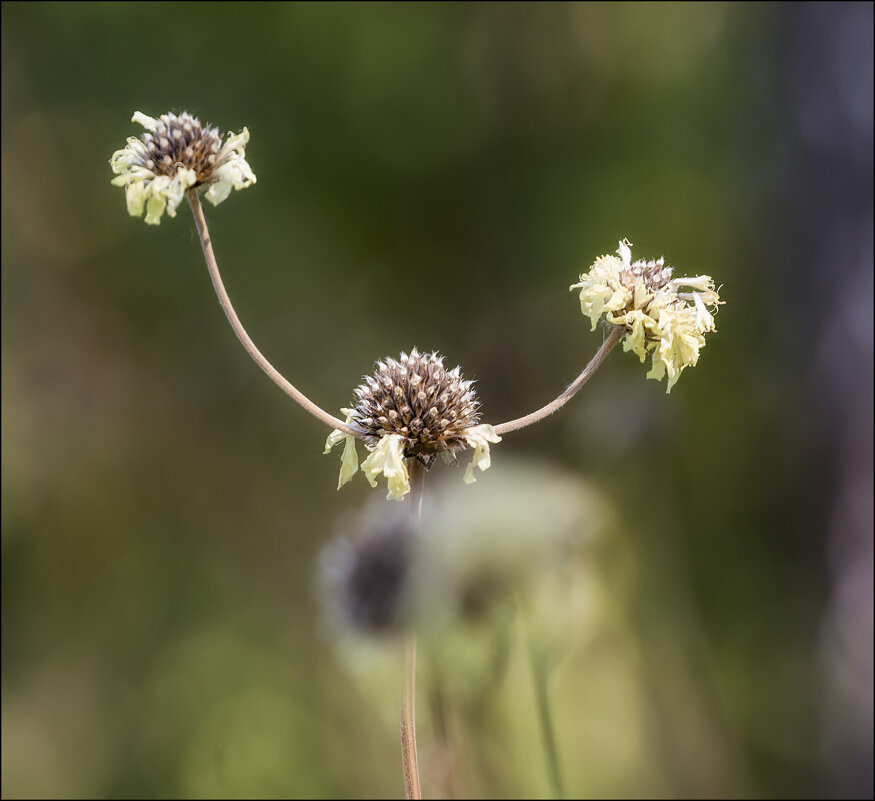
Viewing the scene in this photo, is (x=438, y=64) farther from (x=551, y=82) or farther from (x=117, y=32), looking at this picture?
(x=117, y=32)

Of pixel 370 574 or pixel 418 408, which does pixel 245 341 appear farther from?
pixel 370 574

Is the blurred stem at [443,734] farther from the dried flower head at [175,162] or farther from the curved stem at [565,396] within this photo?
the dried flower head at [175,162]

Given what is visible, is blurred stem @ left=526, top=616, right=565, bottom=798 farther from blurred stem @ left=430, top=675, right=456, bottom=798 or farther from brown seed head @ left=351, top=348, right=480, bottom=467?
brown seed head @ left=351, top=348, right=480, bottom=467

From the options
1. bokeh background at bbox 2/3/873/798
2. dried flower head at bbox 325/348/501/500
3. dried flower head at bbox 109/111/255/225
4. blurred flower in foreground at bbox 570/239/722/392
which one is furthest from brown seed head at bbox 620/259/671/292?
bokeh background at bbox 2/3/873/798

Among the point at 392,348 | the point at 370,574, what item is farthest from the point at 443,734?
the point at 392,348

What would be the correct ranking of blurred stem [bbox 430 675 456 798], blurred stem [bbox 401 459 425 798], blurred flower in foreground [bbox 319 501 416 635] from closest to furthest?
blurred stem [bbox 401 459 425 798]
blurred stem [bbox 430 675 456 798]
blurred flower in foreground [bbox 319 501 416 635]

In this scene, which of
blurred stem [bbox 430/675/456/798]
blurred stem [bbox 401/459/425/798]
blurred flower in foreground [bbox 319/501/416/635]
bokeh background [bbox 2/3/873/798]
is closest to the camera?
blurred stem [bbox 401/459/425/798]
